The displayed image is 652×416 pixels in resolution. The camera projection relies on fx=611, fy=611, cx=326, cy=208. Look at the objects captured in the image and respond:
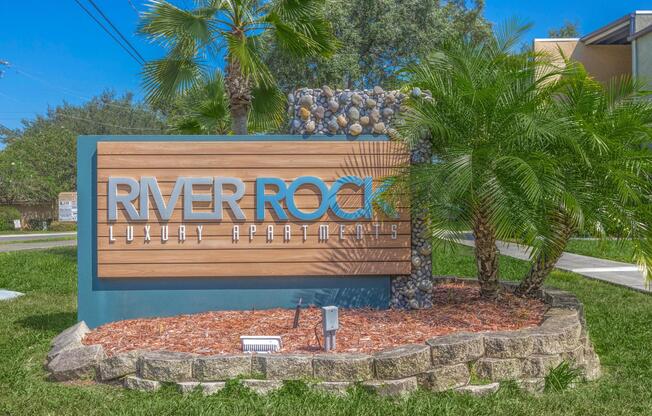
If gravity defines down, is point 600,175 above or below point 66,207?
below

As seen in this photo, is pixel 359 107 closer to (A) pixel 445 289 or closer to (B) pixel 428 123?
(B) pixel 428 123

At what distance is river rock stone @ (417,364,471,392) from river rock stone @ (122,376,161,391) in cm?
202

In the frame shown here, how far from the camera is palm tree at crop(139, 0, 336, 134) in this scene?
9312 mm

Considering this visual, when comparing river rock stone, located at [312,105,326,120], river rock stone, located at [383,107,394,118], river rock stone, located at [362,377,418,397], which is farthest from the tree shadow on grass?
river rock stone, located at [383,107,394,118]

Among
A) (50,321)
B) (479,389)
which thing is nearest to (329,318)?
(479,389)

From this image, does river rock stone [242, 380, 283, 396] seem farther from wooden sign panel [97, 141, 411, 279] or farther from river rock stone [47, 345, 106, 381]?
wooden sign panel [97, 141, 411, 279]

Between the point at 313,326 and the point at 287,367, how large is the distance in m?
1.36

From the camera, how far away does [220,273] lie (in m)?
6.82

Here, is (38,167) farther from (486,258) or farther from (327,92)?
(486,258)

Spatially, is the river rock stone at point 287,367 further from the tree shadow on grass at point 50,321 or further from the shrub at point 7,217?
the shrub at point 7,217

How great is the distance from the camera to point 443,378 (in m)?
4.67

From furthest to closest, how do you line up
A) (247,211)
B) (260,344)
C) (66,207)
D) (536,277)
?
1. (66,207)
2. (536,277)
3. (247,211)
4. (260,344)

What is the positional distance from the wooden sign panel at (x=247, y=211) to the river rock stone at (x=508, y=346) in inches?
80.3

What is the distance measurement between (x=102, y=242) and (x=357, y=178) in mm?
2920
